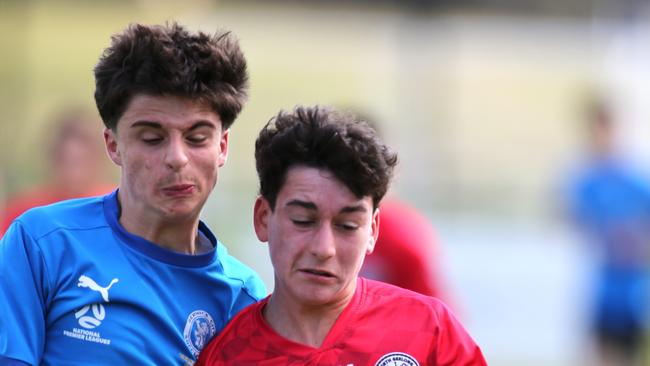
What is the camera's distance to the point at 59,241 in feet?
11.0

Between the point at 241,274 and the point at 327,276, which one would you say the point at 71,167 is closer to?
the point at 241,274

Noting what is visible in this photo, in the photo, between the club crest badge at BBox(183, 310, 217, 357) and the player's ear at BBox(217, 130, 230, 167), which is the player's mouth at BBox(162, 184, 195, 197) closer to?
the player's ear at BBox(217, 130, 230, 167)

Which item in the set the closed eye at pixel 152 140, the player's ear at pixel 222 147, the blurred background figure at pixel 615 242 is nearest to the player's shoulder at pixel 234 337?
Answer: the player's ear at pixel 222 147

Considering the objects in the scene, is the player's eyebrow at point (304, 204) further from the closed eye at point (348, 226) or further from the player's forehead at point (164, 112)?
the player's forehead at point (164, 112)

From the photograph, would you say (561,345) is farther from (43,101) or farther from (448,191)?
(43,101)

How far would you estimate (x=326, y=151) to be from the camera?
3.32 meters

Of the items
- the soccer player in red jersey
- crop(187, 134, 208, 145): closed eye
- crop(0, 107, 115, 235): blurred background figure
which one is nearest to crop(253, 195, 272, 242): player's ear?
the soccer player in red jersey

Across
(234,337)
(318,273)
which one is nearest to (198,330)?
(234,337)

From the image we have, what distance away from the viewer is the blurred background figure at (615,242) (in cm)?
986

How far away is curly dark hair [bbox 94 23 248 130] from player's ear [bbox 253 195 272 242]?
0.92 ft

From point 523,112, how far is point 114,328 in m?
21.1

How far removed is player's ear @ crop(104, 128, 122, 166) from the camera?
3.53 m

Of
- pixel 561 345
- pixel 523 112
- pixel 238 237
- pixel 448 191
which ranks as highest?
pixel 523 112

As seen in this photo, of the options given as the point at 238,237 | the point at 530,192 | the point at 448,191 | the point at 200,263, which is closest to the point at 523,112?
the point at 530,192
